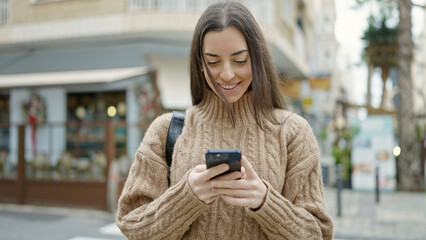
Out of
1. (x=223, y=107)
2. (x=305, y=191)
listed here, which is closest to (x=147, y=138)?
(x=223, y=107)

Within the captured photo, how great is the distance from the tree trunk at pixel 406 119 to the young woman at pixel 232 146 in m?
12.5

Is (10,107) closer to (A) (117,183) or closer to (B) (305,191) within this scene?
(A) (117,183)

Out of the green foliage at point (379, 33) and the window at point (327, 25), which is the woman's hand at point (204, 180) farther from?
the window at point (327, 25)

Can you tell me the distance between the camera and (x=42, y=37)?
13.6 metres

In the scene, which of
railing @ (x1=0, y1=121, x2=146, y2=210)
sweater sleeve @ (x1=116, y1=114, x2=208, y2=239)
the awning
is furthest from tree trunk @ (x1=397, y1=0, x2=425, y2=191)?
sweater sleeve @ (x1=116, y1=114, x2=208, y2=239)

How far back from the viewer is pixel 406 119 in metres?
13.3

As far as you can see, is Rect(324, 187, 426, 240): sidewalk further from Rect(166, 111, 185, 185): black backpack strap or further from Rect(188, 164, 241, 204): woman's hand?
Rect(188, 164, 241, 204): woman's hand

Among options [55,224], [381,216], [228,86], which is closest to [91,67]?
[55,224]

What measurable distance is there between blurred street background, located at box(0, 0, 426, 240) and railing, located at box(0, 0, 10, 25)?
3 centimetres

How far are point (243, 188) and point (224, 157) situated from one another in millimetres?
134

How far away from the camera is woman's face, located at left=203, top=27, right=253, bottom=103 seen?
1.49 m

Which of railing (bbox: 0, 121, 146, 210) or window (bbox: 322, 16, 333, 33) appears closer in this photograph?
railing (bbox: 0, 121, 146, 210)

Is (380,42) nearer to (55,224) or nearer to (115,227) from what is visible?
(115,227)

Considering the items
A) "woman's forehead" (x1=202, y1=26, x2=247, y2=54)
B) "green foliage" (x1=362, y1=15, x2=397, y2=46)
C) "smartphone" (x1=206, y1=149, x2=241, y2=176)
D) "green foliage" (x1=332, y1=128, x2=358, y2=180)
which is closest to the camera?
"smartphone" (x1=206, y1=149, x2=241, y2=176)
